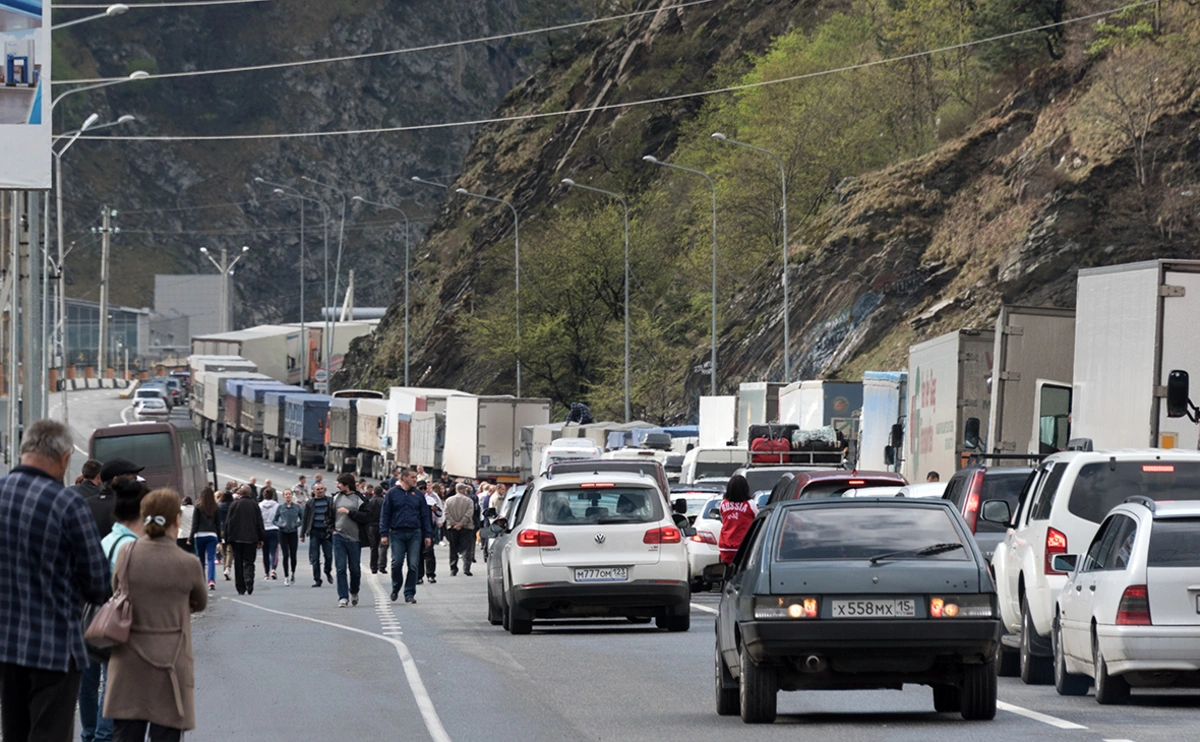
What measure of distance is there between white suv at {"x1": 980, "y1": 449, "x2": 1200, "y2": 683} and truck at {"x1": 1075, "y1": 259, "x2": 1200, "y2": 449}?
181 inches

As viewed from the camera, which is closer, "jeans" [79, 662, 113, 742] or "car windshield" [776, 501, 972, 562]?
"jeans" [79, 662, 113, 742]

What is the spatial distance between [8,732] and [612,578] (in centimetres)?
1175

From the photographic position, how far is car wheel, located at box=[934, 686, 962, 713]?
12.1 m

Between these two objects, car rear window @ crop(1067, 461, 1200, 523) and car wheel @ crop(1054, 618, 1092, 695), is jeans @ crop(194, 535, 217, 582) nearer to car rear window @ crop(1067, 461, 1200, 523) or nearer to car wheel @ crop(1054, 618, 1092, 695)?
car rear window @ crop(1067, 461, 1200, 523)

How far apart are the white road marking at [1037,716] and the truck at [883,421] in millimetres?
19533

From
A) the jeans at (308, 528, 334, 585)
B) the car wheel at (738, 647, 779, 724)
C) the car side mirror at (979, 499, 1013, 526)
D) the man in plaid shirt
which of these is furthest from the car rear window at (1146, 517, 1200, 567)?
the jeans at (308, 528, 334, 585)

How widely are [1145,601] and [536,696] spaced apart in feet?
12.9

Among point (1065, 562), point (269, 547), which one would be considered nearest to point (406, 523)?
point (269, 547)

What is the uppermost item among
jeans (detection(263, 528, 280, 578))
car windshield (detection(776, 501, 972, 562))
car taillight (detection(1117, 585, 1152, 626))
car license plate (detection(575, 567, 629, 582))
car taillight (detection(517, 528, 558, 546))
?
car windshield (detection(776, 501, 972, 562))

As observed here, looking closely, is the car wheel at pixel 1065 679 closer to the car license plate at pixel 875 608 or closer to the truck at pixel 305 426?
the car license plate at pixel 875 608

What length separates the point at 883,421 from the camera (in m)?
34.2

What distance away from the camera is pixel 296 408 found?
89.6 metres

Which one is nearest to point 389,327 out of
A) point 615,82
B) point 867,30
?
point 615,82

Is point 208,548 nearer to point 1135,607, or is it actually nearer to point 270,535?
point 270,535
